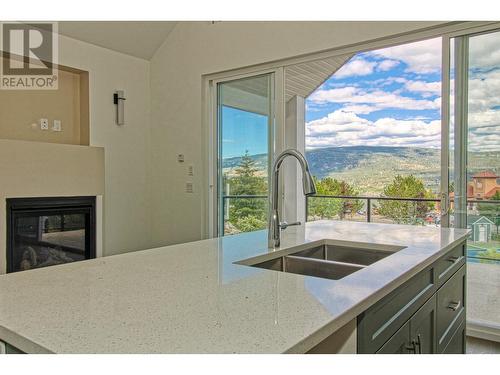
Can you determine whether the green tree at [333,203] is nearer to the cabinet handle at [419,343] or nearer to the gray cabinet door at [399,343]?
the cabinet handle at [419,343]

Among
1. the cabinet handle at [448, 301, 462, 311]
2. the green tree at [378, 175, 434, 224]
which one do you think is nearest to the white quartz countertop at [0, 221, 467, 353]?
the cabinet handle at [448, 301, 462, 311]

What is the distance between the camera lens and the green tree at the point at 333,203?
6559 millimetres

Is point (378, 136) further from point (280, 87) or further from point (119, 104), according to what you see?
point (119, 104)

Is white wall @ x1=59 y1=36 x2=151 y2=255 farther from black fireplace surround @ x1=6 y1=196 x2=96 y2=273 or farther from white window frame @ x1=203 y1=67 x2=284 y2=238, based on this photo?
white window frame @ x1=203 y1=67 x2=284 y2=238

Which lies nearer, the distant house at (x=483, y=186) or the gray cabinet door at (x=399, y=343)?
the gray cabinet door at (x=399, y=343)

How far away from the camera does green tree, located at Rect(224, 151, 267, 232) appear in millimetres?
4227

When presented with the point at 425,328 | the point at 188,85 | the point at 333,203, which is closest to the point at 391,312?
the point at 425,328

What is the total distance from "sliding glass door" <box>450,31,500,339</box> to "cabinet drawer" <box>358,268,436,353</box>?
5.68 ft

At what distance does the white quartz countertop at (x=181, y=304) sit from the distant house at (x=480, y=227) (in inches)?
68.1

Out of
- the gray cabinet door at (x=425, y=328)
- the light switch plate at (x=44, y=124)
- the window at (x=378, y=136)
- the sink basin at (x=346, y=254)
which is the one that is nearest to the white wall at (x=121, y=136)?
the light switch plate at (x=44, y=124)

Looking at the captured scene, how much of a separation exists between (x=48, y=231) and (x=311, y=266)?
9.71 ft

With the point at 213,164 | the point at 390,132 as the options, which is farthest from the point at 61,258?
the point at 390,132

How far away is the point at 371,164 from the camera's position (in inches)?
256

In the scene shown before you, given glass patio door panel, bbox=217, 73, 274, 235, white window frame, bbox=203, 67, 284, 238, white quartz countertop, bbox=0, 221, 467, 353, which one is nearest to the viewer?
white quartz countertop, bbox=0, 221, 467, 353
